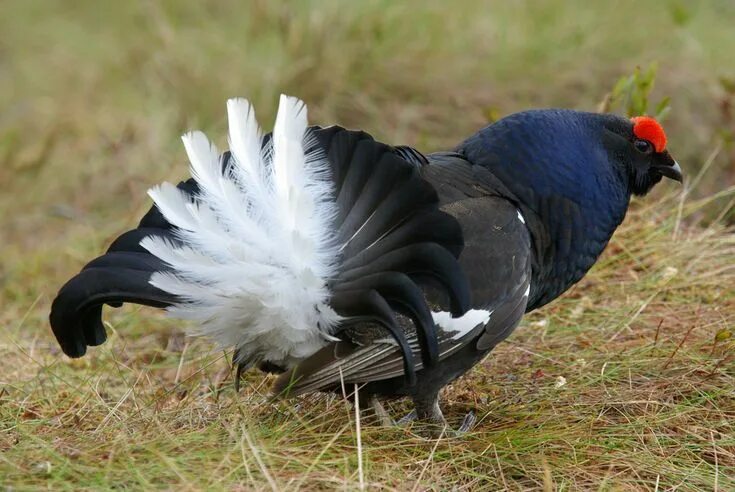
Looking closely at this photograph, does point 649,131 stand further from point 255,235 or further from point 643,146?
point 255,235

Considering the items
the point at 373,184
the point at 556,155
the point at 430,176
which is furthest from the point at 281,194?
the point at 556,155

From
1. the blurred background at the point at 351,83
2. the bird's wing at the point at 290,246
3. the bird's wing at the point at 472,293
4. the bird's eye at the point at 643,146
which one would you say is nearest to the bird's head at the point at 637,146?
the bird's eye at the point at 643,146

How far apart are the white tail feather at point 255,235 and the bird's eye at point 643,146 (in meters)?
1.25

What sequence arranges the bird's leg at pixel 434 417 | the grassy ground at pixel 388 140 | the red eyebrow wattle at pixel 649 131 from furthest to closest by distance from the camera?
the red eyebrow wattle at pixel 649 131
the bird's leg at pixel 434 417
the grassy ground at pixel 388 140

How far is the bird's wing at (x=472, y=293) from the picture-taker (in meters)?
2.88

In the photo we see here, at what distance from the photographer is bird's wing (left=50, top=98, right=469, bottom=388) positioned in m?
2.71

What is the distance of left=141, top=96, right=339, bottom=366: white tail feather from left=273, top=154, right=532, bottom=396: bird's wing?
0.35ft

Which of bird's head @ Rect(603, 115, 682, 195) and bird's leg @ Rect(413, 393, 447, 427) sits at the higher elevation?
bird's head @ Rect(603, 115, 682, 195)

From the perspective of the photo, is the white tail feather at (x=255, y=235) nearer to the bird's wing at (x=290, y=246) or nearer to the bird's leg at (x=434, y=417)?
the bird's wing at (x=290, y=246)

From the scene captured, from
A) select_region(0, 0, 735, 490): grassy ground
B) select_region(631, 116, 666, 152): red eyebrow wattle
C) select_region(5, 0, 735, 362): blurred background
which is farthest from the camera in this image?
select_region(5, 0, 735, 362): blurred background

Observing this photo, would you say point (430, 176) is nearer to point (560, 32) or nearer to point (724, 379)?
point (724, 379)

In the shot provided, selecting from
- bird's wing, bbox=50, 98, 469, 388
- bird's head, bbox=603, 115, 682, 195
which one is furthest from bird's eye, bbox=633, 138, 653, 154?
bird's wing, bbox=50, 98, 469, 388

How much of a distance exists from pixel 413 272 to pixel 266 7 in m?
4.21

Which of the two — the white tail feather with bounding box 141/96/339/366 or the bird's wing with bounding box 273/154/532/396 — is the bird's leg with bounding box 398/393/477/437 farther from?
the white tail feather with bounding box 141/96/339/366
